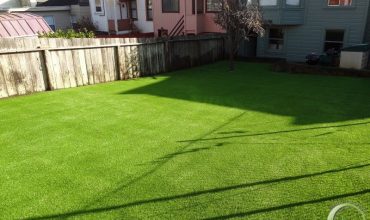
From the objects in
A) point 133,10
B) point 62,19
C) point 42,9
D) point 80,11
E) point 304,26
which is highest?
point 42,9

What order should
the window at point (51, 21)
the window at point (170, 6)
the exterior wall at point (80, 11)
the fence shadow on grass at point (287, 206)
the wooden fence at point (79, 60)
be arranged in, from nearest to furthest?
the fence shadow on grass at point (287, 206) → the wooden fence at point (79, 60) → the window at point (170, 6) → the window at point (51, 21) → the exterior wall at point (80, 11)

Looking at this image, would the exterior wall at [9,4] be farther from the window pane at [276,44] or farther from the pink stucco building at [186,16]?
the window pane at [276,44]

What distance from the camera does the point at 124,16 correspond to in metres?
30.2

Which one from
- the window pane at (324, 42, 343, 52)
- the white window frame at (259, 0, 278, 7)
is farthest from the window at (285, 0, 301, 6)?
the window pane at (324, 42, 343, 52)

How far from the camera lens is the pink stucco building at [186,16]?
896 inches

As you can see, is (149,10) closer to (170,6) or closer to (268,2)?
(170,6)

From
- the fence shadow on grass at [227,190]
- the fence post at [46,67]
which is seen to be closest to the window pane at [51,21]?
the fence post at [46,67]

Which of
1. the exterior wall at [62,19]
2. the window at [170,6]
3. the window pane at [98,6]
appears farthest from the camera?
the exterior wall at [62,19]

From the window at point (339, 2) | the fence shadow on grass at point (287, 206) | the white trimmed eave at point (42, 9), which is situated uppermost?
the white trimmed eave at point (42, 9)

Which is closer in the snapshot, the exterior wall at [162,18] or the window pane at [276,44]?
the window pane at [276,44]

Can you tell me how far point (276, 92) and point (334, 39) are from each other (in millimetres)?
9621

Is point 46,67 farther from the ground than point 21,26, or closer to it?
closer to it

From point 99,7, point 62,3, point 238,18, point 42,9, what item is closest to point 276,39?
point 238,18

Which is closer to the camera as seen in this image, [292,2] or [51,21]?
[292,2]
